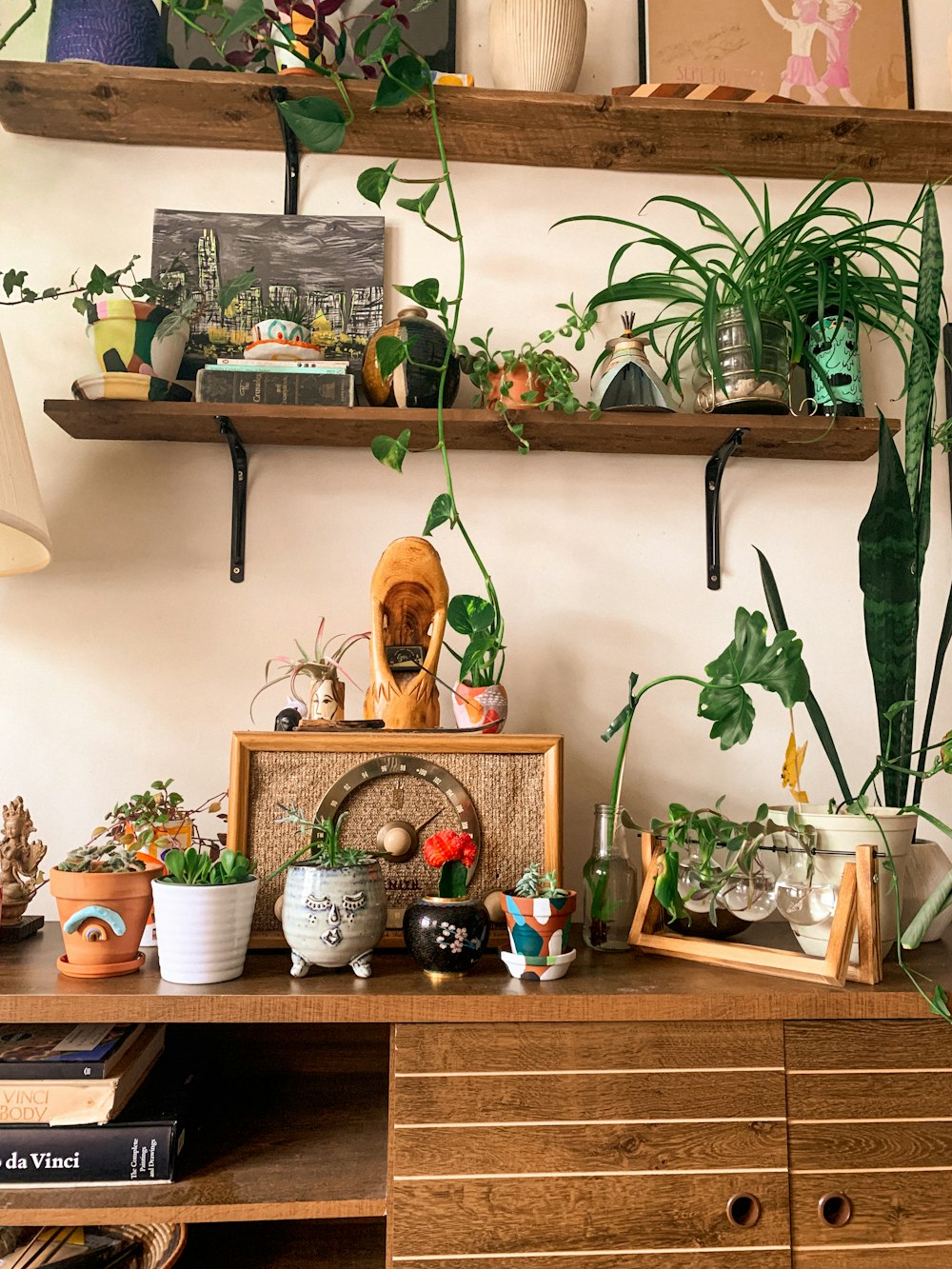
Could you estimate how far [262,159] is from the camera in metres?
1.60

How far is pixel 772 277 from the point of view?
4.83 ft

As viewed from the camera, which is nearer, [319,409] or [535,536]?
[319,409]

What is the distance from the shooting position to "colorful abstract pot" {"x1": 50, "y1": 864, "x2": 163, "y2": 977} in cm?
106

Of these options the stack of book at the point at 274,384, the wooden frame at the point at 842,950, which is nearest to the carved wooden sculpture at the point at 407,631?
the stack of book at the point at 274,384

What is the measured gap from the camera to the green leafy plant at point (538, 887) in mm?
1090

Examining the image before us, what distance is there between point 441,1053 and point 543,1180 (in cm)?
16

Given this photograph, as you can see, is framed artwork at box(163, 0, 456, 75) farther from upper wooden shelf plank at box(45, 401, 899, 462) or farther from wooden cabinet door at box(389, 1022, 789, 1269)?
wooden cabinet door at box(389, 1022, 789, 1269)

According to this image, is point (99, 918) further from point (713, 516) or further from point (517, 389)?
point (713, 516)

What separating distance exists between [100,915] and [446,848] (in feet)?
1.26

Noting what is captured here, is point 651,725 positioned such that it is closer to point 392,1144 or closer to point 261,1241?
point 392,1144

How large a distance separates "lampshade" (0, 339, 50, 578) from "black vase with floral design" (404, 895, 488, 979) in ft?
2.21

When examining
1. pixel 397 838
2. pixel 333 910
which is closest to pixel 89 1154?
pixel 333 910

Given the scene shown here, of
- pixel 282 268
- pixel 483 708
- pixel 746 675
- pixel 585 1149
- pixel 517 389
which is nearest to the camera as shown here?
pixel 585 1149

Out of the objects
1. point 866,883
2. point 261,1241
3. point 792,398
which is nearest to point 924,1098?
point 866,883
